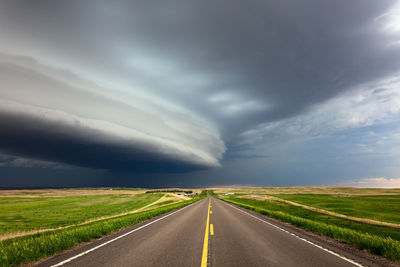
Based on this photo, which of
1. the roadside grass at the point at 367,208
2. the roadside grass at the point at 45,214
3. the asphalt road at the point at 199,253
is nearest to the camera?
the asphalt road at the point at 199,253

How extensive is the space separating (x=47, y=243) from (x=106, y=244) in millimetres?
2064

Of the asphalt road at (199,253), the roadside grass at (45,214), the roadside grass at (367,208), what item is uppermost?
the asphalt road at (199,253)

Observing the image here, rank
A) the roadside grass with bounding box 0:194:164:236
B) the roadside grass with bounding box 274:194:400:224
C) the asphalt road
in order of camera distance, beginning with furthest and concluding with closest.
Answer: the roadside grass with bounding box 274:194:400:224, the roadside grass with bounding box 0:194:164:236, the asphalt road

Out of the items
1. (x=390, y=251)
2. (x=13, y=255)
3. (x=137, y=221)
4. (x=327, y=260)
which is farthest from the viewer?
(x=137, y=221)

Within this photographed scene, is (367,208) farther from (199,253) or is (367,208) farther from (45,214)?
(45,214)

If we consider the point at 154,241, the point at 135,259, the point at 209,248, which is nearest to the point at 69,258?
the point at 135,259

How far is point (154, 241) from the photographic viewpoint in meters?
8.56

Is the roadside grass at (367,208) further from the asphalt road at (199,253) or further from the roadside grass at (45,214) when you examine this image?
the roadside grass at (45,214)

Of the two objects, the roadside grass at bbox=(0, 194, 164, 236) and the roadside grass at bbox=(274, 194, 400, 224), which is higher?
the roadside grass at bbox=(274, 194, 400, 224)

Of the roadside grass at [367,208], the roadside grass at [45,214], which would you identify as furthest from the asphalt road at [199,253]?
the roadside grass at [367,208]

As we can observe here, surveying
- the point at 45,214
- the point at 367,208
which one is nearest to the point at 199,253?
the point at 45,214

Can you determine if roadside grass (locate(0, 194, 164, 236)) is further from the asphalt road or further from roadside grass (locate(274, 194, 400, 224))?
roadside grass (locate(274, 194, 400, 224))

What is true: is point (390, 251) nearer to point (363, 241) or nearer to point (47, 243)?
point (363, 241)

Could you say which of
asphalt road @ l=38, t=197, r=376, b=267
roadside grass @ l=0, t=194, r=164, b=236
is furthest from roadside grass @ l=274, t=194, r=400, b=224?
roadside grass @ l=0, t=194, r=164, b=236
